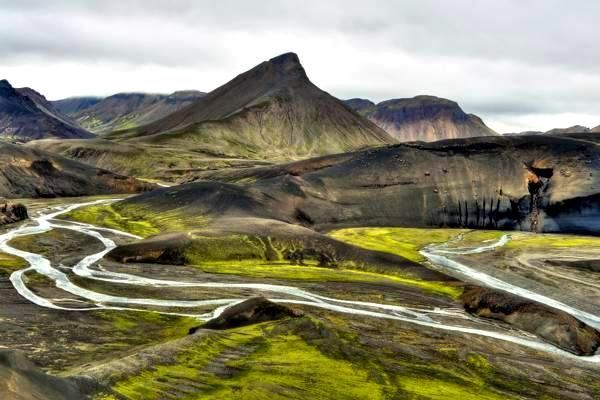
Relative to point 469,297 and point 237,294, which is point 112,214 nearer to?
point 237,294

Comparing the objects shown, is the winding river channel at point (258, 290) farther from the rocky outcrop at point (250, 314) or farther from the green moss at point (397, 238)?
the green moss at point (397, 238)

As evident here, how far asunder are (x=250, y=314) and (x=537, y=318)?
36224mm

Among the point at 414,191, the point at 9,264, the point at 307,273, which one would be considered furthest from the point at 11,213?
the point at 414,191

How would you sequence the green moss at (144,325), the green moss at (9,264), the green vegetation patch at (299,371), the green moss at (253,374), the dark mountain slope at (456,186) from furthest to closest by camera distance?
the dark mountain slope at (456,186)
the green moss at (9,264)
the green moss at (144,325)
the green vegetation patch at (299,371)
the green moss at (253,374)

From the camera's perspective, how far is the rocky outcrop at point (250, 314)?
5544 centimetres

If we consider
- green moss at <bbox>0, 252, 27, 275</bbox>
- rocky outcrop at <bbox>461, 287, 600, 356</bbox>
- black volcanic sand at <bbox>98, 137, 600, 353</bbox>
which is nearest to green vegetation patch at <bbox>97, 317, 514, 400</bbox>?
rocky outcrop at <bbox>461, 287, 600, 356</bbox>

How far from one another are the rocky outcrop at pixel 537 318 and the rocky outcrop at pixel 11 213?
99.5 metres

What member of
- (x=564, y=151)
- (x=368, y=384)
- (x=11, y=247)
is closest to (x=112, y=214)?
(x=11, y=247)

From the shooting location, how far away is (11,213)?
13175 cm

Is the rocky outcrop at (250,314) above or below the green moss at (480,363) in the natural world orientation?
above

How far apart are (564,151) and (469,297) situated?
12693 centimetres

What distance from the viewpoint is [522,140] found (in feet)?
648

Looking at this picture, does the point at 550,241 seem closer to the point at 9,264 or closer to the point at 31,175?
the point at 9,264

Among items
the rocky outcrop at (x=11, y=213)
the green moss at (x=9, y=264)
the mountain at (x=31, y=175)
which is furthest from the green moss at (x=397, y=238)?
the mountain at (x=31, y=175)
